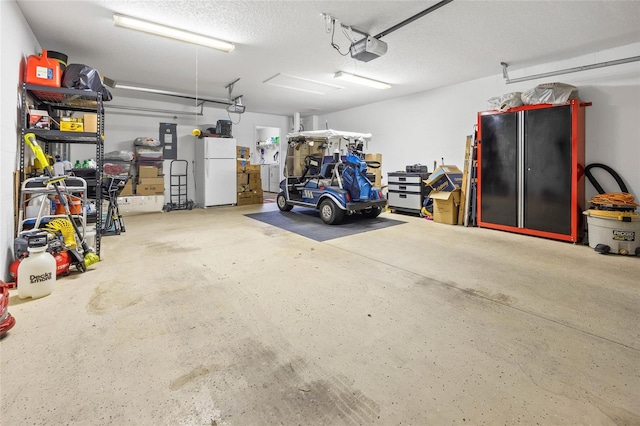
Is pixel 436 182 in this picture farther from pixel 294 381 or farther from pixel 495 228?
pixel 294 381

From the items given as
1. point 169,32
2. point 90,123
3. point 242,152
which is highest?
point 169,32

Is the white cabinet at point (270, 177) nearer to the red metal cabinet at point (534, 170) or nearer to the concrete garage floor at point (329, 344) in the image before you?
the red metal cabinet at point (534, 170)

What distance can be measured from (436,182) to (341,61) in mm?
2970

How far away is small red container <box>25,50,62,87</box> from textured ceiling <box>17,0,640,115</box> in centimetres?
63

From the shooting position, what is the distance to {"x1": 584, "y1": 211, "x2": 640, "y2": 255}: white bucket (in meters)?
3.61

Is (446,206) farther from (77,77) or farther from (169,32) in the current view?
(77,77)

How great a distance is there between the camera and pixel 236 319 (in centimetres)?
210

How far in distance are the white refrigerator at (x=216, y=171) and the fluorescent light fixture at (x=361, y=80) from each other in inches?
148

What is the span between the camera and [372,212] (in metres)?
6.16

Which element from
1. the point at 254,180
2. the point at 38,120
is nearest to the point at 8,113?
the point at 38,120

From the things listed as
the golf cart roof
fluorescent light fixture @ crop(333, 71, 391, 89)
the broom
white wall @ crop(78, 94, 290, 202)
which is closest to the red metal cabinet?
fluorescent light fixture @ crop(333, 71, 391, 89)

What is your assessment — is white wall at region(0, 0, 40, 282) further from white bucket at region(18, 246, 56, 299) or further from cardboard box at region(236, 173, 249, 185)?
cardboard box at region(236, 173, 249, 185)

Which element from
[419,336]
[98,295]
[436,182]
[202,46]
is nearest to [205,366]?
[419,336]

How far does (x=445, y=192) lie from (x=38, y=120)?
604cm
